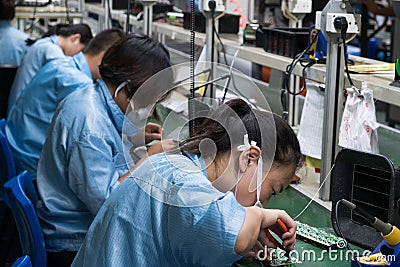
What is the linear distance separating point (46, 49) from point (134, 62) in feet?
5.47

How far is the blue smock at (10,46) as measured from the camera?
4.66m

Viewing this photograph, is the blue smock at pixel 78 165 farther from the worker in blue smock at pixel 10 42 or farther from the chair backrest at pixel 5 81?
the worker in blue smock at pixel 10 42

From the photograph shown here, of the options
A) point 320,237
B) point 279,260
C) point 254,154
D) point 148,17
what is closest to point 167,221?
point 254,154

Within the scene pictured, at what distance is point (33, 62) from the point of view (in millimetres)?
3729

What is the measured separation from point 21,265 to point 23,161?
167 centimetres

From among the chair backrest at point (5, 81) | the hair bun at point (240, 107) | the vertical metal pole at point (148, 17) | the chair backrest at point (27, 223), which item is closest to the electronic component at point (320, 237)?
the hair bun at point (240, 107)

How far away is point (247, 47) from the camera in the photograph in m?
2.93

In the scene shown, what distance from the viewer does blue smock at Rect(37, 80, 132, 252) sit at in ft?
6.82

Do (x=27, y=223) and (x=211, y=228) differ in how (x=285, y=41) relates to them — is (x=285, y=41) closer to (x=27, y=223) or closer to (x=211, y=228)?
(x=27, y=223)

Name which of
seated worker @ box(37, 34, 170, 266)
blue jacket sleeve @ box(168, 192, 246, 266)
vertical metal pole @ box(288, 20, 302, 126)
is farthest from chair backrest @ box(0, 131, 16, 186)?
blue jacket sleeve @ box(168, 192, 246, 266)

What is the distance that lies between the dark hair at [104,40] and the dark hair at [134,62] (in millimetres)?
764

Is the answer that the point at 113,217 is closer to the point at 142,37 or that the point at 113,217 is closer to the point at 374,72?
the point at 142,37

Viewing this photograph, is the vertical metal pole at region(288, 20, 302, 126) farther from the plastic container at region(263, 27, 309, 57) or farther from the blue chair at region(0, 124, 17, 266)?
the blue chair at region(0, 124, 17, 266)

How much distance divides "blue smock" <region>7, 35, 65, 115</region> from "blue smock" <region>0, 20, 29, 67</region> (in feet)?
2.83
